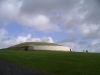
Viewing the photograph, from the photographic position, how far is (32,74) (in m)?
19.3

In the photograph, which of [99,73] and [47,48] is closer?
[99,73]

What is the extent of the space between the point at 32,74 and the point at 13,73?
209 centimetres

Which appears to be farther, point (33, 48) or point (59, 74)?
point (33, 48)

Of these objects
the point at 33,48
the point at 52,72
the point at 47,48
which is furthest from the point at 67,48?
the point at 52,72

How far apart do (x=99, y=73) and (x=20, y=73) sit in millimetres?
8260

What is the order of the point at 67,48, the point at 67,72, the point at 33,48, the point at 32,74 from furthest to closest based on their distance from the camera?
the point at 67,48 → the point at 33,48 → the point at 67,72 → the point at 32,74

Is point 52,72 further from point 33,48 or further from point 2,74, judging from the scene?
point 33,48

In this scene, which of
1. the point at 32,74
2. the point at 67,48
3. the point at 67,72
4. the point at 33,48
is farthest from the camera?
the point at 67,48

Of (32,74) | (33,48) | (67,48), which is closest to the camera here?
(32,74)

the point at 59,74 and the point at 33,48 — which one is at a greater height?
the point at 33,48

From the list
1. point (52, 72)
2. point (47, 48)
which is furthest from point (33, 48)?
point (52, 72)

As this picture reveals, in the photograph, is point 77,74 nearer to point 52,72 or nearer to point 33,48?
point 52,72

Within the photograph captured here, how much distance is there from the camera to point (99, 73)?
19906mm

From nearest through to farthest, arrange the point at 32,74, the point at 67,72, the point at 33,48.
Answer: the point at 32,74 → the point at 67,72 → the point at 33,48
